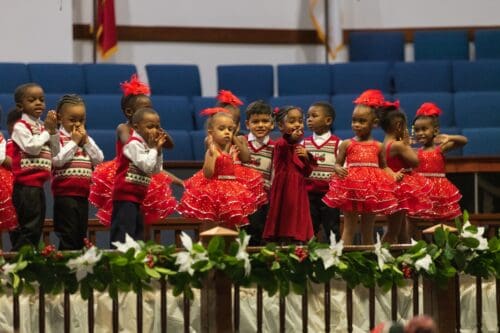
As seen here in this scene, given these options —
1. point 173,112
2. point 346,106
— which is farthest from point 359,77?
point 173,112

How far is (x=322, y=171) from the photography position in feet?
24.3

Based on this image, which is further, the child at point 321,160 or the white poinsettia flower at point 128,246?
the child at point 321,160

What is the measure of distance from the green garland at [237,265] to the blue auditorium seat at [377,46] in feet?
16.9

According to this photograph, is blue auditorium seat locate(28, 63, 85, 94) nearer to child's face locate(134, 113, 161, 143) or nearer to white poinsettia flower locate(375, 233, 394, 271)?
child's face locate(134, 113, 161, 143)

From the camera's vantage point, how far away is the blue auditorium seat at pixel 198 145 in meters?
9.13

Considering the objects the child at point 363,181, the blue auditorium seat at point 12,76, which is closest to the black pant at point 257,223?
the child at point 363,181

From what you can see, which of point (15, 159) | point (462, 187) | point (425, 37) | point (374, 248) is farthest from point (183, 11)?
point (374, 248)

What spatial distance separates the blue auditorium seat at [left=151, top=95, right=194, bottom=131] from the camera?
944 cm

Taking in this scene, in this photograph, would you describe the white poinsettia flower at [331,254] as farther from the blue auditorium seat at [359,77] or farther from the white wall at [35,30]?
the white wall at [35,30]

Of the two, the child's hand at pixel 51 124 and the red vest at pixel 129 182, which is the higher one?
the child's hand at pixel 51 124

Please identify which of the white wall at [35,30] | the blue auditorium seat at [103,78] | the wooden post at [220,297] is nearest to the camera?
the wooden post at [220,297]

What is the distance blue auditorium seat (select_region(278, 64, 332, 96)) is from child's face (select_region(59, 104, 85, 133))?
3.63m

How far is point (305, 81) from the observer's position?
1013 cm

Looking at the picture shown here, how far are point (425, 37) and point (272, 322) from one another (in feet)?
17.0
